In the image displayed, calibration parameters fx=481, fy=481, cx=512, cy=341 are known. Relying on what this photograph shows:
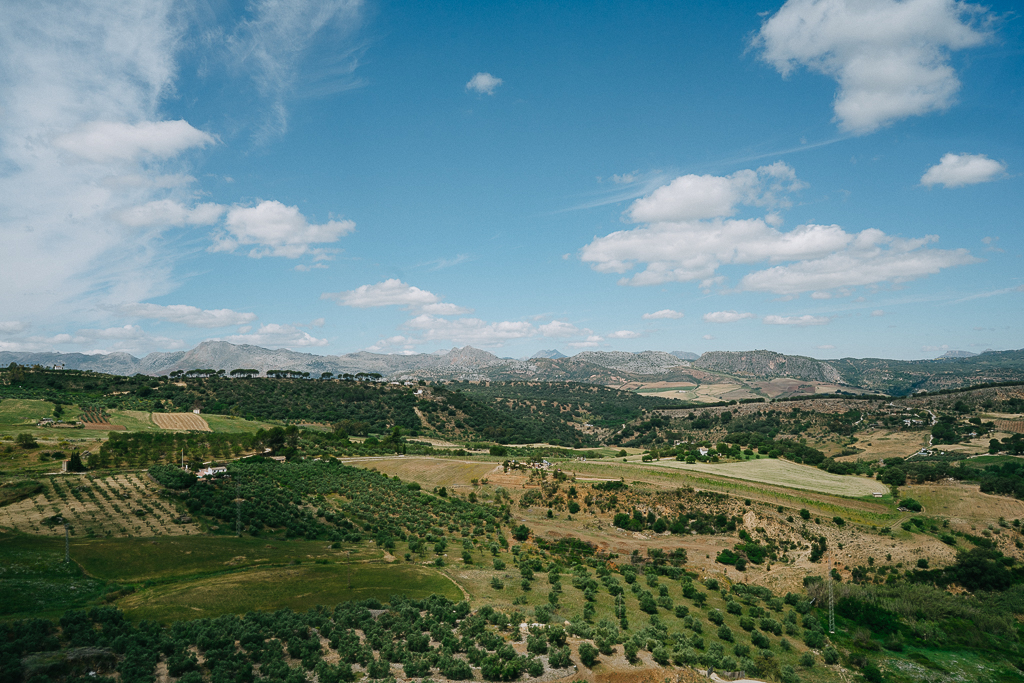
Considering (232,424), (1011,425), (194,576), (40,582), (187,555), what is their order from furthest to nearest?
(232,424) → (1011,425) → (187,555) → (194,576) → (40,582)

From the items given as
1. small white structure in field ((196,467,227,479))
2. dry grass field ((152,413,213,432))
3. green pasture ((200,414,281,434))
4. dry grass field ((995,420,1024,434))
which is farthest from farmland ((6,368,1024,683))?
dry grass field ((995,420,1024,434))

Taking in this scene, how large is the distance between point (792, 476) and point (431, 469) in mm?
55530

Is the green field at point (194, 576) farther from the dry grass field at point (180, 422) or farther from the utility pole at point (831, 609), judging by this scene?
the dry grass field at point (180, 422)

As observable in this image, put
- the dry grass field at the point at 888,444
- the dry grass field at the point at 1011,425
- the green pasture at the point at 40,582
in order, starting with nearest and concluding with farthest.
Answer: the green pasture at the point at 40,582
the dry grass field at the point at 888,444
the dry grass field at the point at 1011,425

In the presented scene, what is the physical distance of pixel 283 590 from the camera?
111 ft

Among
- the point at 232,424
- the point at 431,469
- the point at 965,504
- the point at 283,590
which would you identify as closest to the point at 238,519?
the point at 283,590

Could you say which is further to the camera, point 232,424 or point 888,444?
point 232,424

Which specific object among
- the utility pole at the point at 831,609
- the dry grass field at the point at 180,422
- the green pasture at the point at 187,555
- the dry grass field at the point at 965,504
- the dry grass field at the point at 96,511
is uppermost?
the dry grass field at the point at 180,422

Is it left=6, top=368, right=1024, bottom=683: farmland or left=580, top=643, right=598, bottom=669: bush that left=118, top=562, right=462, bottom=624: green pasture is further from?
left=580, top=643, right=598, bottom=669: bush

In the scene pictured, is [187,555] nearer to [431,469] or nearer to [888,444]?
[431,469]

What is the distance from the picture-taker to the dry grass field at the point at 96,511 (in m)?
44.2

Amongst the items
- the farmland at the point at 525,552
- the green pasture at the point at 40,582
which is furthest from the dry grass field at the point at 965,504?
the green pasture at the point at 40,582

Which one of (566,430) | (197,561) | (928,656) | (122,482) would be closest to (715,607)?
(928,656)

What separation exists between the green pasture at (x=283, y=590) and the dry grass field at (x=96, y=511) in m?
14.4
